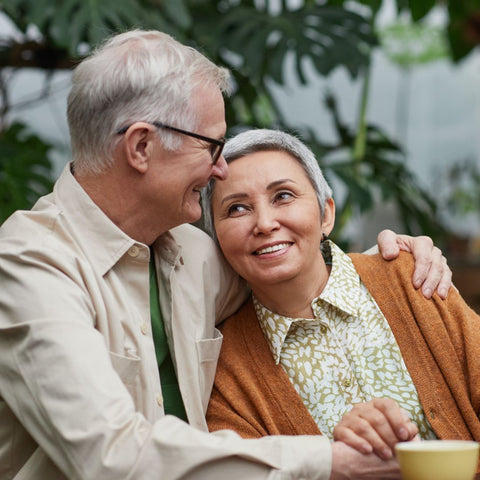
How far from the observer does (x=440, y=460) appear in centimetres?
100

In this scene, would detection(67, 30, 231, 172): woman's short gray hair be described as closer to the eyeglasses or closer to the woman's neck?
the eyeglasses

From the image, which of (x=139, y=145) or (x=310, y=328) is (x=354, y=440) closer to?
(x=310, y=328)

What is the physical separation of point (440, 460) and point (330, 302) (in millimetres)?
715

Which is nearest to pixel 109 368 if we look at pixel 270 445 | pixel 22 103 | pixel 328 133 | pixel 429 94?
pixel 270 445

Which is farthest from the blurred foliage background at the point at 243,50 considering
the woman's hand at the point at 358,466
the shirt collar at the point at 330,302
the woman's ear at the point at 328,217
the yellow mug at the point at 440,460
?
the yellow mug at the point at 440,460

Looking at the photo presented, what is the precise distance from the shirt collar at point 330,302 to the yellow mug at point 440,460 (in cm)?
69

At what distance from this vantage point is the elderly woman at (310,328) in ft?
5.30

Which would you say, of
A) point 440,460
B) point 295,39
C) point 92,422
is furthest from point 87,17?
point 440,460

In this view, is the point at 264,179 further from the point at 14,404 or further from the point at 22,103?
the point at 22,103

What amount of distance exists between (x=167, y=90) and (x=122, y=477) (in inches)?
29.0

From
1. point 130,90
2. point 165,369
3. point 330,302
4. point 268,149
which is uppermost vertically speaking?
point 130,90

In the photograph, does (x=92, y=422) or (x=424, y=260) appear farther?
(x=424, y=260)

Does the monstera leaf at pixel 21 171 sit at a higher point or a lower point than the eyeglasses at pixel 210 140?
lower

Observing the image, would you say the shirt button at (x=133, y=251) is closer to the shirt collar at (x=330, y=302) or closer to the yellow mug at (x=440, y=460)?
the shirt collar at (x=330, y=302)
